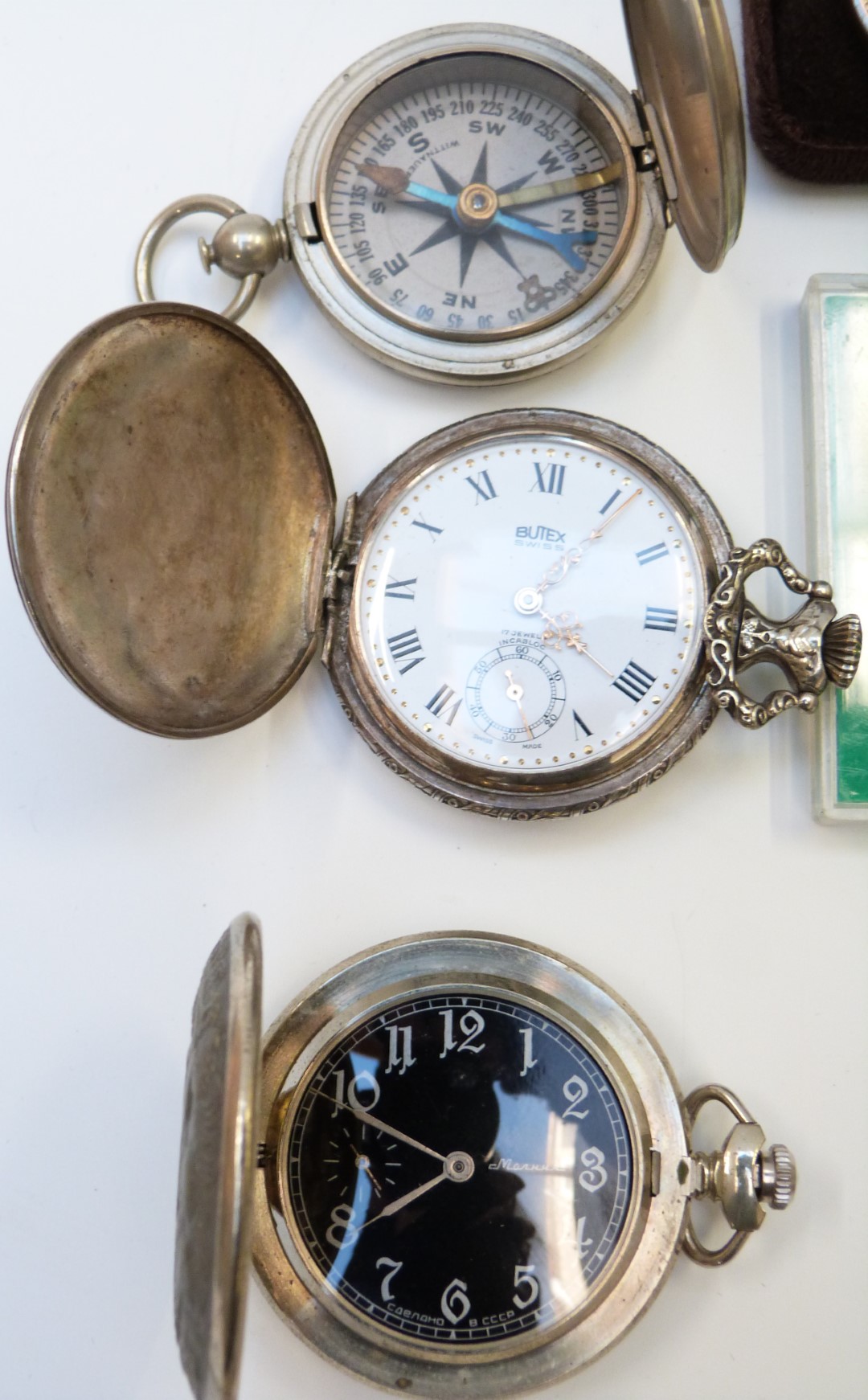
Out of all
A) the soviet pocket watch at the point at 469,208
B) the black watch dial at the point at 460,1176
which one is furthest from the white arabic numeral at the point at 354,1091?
the soviet pocket watch at the point at 469,208

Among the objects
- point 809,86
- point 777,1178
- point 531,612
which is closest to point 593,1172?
point 777,1178

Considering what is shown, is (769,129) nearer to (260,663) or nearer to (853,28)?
(853,28)

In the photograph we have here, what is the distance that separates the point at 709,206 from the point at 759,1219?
101 cm

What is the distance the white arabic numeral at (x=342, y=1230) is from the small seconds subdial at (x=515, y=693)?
497 millimetres

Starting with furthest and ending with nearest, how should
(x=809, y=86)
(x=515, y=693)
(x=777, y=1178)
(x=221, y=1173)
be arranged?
(x=809, y=86)
(x=515, y=693)
(x=777, y=1178)
(x=221, y=1173)

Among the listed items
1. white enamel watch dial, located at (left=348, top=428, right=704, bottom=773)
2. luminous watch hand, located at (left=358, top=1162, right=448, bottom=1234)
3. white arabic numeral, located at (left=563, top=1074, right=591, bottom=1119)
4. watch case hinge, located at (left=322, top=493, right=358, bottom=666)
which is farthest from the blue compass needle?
luminous watch hand, located at (left=358, top=1162, right=448, bottom=1234)

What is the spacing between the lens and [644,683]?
1.25m

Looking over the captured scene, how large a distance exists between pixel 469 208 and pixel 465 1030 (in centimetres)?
90

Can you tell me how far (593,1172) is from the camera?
46.7 inches

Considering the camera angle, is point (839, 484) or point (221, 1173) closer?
point (221, 1173)

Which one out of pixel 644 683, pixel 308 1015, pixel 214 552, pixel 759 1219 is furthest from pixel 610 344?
pixel 759 1219

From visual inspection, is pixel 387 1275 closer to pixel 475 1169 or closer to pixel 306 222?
pixel 475 1169

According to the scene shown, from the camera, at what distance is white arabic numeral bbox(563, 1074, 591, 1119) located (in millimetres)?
1199

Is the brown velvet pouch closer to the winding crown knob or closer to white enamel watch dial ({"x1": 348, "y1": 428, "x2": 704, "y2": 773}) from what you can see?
white enamel watch dial ({"x1": 348, "y1": 428, "x2": 704, "y2": 773})
